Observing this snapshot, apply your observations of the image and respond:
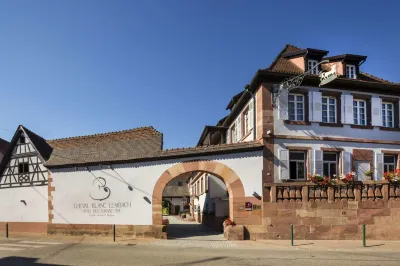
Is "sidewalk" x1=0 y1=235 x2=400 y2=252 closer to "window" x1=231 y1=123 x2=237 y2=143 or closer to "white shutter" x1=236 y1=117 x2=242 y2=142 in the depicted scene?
"white shutter" x1=236 y1=117 x2=242 y2=142

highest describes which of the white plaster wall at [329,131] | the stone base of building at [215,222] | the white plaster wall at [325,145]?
the white plaster wall at [329,131]

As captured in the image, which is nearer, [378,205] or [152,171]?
[378,205]

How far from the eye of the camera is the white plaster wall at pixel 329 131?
1839 cm

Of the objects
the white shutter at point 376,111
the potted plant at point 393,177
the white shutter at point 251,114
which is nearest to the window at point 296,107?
the white shutter at point 251,114

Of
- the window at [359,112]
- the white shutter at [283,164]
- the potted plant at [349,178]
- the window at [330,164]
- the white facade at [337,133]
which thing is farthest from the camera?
the window at [359,112]

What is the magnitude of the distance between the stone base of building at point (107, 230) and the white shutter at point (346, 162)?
9.14 meters

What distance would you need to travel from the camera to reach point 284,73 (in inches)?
719

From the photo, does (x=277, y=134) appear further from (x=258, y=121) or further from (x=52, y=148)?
(x=52, y=148)

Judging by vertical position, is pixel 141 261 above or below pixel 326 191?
below

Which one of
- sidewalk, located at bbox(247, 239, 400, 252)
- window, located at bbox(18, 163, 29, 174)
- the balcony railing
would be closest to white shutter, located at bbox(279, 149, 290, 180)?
the balcony railing

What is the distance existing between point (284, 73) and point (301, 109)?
6.80ft

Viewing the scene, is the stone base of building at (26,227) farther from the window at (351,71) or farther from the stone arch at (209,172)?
the window at (351,71)

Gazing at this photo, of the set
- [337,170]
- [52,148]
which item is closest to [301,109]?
[337,170]

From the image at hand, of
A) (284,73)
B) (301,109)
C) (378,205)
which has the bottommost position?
(378,205)
